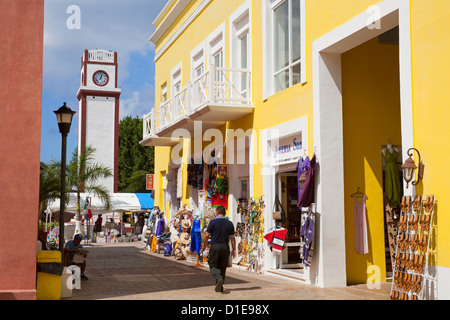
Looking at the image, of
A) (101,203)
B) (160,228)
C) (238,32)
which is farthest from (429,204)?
(101,203)

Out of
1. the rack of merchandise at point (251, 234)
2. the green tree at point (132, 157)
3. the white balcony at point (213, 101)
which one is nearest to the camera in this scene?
the rack of merchandise at point (251, 234)

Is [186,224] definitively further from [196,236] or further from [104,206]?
[104,206]

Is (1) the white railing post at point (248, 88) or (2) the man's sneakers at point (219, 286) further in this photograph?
(1) the white railing post at point (248, 88)

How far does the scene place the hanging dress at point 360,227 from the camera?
37.7 feet

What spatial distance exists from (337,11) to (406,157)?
3552 mm

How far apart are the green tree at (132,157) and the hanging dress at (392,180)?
140 feet

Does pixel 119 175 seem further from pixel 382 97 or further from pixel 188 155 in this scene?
pixel 382 97

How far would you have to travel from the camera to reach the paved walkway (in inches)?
387

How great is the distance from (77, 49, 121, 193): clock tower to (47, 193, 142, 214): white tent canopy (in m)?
18.3

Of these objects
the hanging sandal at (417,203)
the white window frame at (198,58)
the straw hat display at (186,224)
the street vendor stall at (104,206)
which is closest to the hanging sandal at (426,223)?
the hanging sandal at (417,203)

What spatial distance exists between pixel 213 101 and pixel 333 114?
3980mm

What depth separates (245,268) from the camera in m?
14.7

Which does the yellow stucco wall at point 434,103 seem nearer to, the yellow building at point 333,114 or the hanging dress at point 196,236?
the yellow building at point 333,114

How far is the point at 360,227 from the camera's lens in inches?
455
